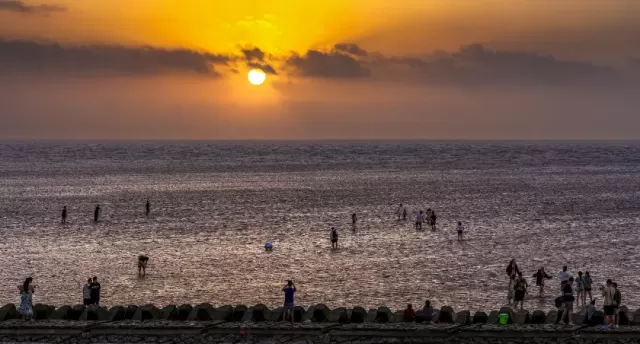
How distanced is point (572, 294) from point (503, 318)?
610cm

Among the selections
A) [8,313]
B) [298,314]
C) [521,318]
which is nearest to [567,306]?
[521,318]

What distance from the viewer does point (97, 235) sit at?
6228 centimetres

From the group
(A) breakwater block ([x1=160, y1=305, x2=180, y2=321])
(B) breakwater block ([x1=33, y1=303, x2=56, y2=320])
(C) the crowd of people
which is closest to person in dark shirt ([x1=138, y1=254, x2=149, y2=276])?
(B) breakwater block ([x1=33, y1=303, x2=56, y2=320])

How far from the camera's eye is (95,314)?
27969 mm

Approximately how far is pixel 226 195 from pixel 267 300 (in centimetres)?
6404

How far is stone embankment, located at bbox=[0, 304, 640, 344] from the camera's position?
1021 inches

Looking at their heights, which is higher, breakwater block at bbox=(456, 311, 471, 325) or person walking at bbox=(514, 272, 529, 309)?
person walking at bbox=(514, 272, 529, 309)

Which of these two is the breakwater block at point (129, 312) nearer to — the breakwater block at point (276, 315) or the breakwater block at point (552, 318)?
the breakwater block at point (276, 315)

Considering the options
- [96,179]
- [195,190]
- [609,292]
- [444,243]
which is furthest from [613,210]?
[96,179]

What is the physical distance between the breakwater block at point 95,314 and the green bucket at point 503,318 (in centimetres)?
1102

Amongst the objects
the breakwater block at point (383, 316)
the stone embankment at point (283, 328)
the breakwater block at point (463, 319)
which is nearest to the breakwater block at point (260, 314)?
the stone embankment at point (283, 328)

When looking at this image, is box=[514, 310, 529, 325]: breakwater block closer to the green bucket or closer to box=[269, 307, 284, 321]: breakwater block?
the green bucket

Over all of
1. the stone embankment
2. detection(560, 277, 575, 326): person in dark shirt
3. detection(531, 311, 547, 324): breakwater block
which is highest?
detection(560, 277, 575, 326): person in dark shirt

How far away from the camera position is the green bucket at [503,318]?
87.6ft
